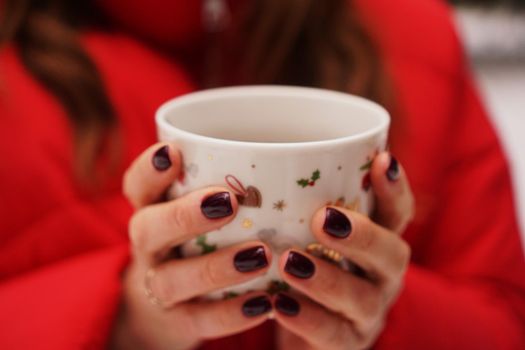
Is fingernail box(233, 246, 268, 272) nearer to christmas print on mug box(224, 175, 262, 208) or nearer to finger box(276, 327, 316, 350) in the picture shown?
christmas print on mug box(224, 175, 262, 208)

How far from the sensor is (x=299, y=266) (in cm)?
33

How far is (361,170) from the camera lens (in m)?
0.33

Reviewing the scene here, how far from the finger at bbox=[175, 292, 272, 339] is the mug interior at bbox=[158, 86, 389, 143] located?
12 centimetres

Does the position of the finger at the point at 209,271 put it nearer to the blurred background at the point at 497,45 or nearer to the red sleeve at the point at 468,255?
the red sleeve at the point at 468,255

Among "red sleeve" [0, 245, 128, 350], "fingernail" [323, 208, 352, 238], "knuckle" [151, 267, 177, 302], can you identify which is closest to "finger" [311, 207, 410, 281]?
"fingernail" [323, 208, 352, 238]

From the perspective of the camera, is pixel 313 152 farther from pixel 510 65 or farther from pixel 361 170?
pixel 510 65

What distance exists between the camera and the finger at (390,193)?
0.34 m

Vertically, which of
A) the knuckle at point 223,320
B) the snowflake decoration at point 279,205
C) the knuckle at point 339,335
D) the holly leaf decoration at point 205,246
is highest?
the snowflake decoration at point 279,205

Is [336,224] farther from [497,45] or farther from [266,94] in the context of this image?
[497,45]

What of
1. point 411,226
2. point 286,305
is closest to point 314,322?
point 286,305

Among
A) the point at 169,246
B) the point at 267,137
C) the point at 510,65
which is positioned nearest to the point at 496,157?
the point at 267,137

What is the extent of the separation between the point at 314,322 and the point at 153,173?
144 millimetres

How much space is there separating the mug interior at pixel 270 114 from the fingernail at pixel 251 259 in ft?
0.35

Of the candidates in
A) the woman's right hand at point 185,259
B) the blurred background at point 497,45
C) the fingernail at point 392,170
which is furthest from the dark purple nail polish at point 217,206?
the blurred background at point 497,45
